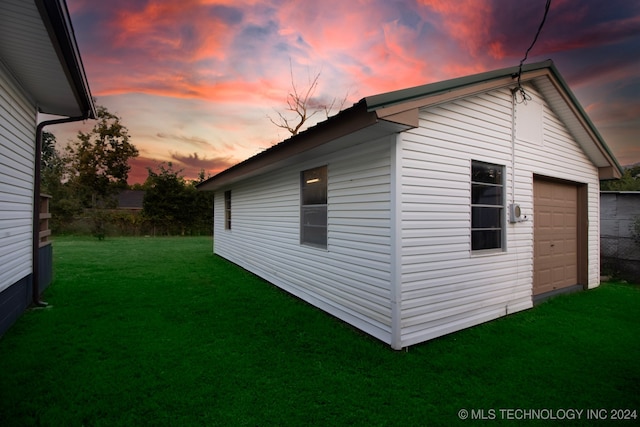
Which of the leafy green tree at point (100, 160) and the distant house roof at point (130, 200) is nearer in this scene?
the leafy green tree at point (100, 160)

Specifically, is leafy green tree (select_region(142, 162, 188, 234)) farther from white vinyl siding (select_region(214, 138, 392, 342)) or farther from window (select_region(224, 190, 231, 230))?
white vinyl siding (select_region(214, 138, 392, 342))

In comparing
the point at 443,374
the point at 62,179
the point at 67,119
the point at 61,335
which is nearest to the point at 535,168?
the point at 443,374

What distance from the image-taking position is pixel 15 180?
13.7 ft

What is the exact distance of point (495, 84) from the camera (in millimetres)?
4375

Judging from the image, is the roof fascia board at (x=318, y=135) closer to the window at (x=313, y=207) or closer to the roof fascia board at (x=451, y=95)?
the roof fascia board at (x=451, y=95)

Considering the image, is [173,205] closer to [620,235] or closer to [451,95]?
[451,95]

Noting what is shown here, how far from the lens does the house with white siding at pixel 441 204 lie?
368cm

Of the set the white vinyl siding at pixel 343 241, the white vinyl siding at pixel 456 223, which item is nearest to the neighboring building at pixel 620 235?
the white vinyl siding at pixel 456 223

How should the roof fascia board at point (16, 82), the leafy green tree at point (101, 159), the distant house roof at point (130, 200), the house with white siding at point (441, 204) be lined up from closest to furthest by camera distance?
the roof fascia board at point (16, 82)
the house with white siding at point (441, 204)
the leafy green tree at point (101, 159)
the distant house roof at point (130, 200)

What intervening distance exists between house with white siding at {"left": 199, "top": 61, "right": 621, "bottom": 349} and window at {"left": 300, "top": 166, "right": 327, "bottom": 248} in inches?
1.3

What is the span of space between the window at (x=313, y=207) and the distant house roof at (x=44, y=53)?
355cm

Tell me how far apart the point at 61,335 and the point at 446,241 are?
5171 millimetres

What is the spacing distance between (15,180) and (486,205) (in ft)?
22.6

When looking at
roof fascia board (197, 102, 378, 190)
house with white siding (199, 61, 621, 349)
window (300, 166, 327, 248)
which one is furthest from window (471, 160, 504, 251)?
window (300, 166, 327, 248)
